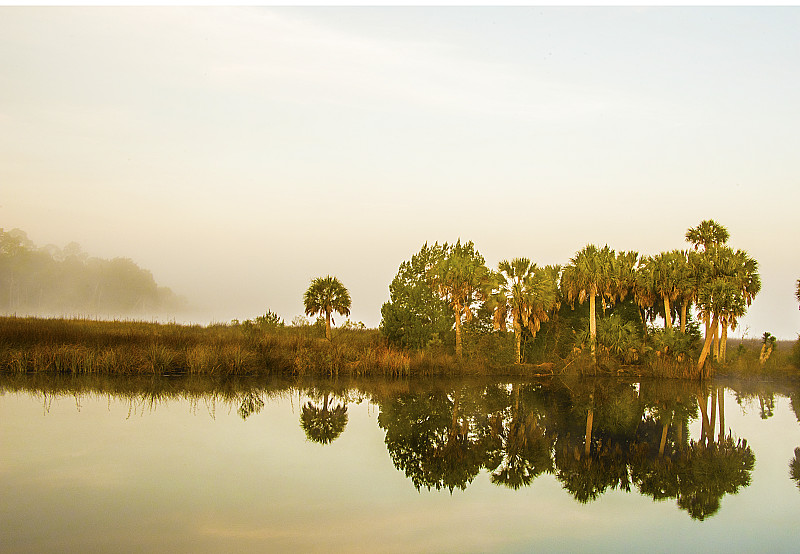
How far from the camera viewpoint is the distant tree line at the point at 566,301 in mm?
34344

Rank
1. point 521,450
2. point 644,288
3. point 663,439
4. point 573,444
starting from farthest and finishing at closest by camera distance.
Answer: point 644,288 < point 663,439 < point 573,444 < point 521,450

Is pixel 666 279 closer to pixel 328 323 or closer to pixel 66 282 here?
pixel 328 323

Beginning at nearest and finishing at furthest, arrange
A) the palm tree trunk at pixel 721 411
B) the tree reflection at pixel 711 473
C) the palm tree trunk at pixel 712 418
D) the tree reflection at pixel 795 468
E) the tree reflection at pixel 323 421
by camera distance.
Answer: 1. the tree reflection at pixel 711 473
2. the tree reflection at pixel 795 468
3. the tree reflection at pixel 323 421
4. the palm tree trunk at pixel 712 418
5. the palm tree trunk at pixel 721 411

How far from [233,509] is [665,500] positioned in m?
6.75

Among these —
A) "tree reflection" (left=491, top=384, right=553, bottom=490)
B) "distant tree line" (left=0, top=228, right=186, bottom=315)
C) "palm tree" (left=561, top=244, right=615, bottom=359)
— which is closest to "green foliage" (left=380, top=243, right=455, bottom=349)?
"palm tree" (left=561, top=244, right=615, bottom=359)

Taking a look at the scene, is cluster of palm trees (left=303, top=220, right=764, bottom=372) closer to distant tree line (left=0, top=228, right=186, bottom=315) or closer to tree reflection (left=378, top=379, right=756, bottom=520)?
tree reflection (left=378, top=379, right=756, bottom=520)

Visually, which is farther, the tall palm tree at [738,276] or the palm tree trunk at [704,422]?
the tall palm tree at [738,276]

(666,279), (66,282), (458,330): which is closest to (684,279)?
(666,279)

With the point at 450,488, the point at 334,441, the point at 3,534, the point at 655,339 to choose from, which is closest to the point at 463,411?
the point at 334,441

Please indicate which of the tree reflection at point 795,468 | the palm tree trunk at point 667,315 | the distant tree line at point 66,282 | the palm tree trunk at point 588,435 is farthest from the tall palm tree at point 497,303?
the distant tree line at point 66,282

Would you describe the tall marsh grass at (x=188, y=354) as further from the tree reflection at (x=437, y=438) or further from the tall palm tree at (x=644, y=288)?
the tall palm tree at (x=644, y=288)

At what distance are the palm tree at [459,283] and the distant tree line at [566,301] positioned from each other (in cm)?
5

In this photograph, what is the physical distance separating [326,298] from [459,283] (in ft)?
24.8

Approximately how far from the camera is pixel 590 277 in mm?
35812
